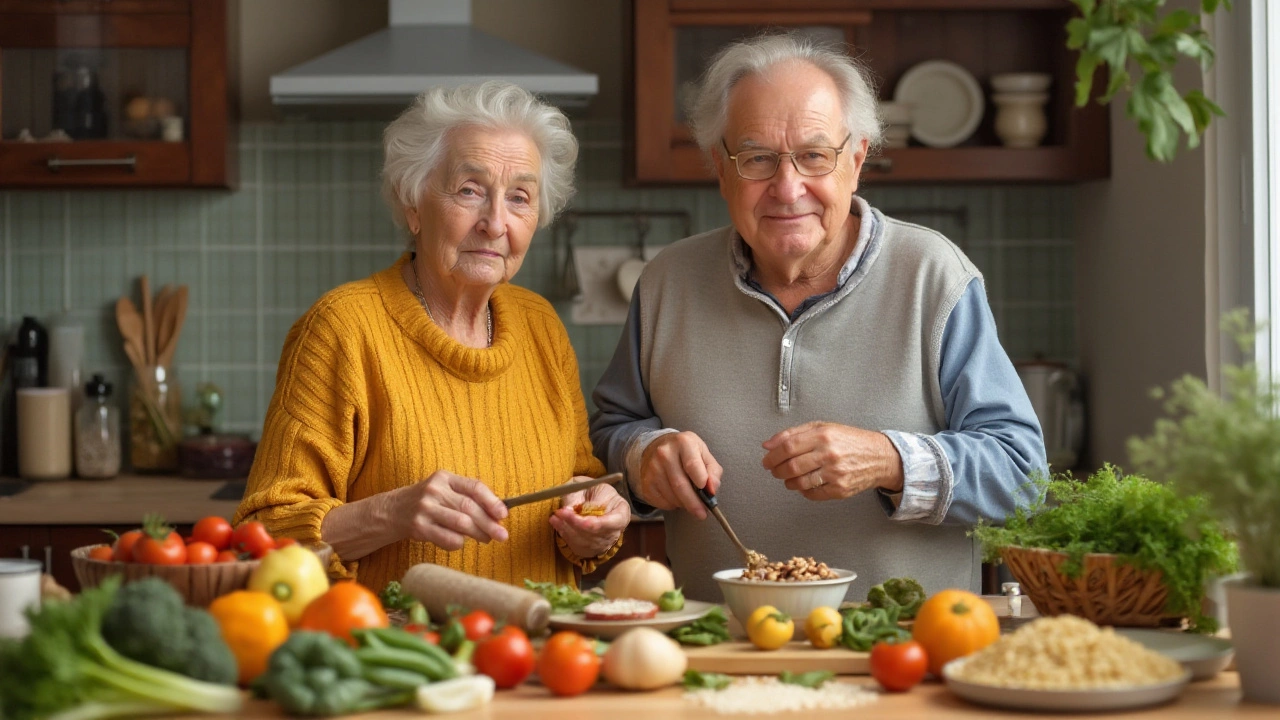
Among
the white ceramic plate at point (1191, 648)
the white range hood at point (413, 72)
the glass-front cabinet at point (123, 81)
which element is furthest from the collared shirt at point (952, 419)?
the glass-front cabinet at point (123, 81)

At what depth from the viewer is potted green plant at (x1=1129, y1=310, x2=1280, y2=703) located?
117 cm

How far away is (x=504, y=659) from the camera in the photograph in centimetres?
123

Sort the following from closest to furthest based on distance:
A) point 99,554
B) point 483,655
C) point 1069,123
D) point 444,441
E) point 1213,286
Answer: point 483,655 < point 99,554 < point 444,441 < point 1213,286 < point 1069,123

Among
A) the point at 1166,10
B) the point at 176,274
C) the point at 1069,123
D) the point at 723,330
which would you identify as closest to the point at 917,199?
the point at 1069,123

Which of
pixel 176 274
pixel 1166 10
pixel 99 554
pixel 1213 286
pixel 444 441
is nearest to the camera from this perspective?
pixel 99 554

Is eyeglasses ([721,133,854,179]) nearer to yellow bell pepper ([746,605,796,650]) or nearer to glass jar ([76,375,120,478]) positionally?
yellow bell pepper ([746,605,796,650])

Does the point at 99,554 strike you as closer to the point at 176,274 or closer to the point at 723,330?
the point at 723,330

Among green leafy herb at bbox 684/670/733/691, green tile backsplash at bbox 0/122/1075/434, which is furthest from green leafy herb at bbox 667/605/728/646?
green tile backsplash at bbox 0/122/1075/434

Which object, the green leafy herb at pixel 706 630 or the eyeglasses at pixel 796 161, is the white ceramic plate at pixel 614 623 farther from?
the eyeglasses at pixel 796 161

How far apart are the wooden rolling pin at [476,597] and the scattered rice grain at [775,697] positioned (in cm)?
21

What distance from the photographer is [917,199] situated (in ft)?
11.9

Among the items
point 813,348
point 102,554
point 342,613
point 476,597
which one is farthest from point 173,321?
point 342,613

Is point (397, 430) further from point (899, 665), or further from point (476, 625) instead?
point (899, 665)

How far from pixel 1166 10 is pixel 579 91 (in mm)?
1376
